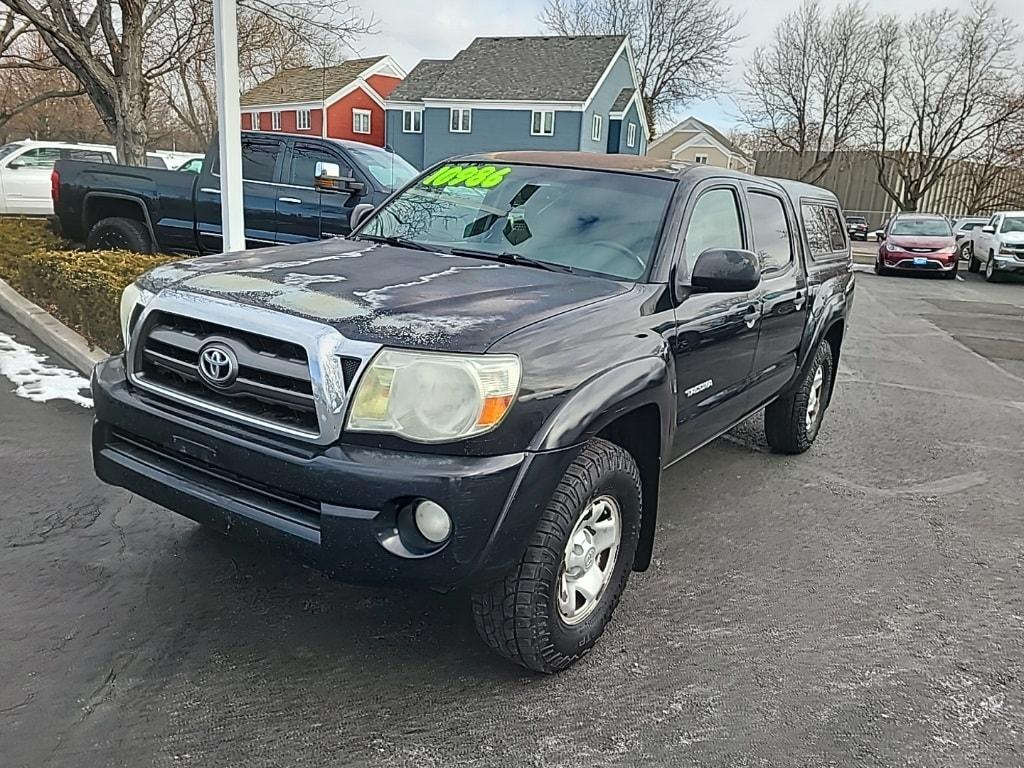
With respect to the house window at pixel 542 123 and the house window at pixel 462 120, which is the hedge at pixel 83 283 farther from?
the house window at pixel 462 120

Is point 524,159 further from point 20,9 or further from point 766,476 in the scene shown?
point 20,9

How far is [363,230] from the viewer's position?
426 centimetres

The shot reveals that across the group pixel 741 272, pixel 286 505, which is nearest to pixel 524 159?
pixel 741 272

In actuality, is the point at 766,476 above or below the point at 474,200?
below

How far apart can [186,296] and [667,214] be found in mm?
2019

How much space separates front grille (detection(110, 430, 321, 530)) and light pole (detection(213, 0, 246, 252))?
3.27 m

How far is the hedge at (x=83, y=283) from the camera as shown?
613cm

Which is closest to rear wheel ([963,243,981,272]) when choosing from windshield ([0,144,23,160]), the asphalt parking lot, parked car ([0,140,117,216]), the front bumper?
the asphalt parking lot

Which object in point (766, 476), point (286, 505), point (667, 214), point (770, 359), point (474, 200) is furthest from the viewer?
point (766, 476)

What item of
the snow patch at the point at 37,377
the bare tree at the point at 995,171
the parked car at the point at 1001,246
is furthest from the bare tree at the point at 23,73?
the bare tree at the point at 995,171

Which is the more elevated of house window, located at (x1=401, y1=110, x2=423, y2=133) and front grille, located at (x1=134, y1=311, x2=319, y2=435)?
house window, located at (x1=401, y1=110, x2=423, y2=133)

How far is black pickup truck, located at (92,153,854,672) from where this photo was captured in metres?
2.50

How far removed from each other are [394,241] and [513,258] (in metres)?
0.67

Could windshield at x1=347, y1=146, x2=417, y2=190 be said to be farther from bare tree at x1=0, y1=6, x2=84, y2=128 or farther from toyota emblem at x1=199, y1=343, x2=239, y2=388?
bare tree at x1=0, y1=6, x2=84, y2=128
